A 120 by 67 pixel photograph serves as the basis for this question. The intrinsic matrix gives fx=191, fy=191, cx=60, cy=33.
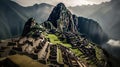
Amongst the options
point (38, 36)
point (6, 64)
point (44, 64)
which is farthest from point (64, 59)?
point (38, 36)

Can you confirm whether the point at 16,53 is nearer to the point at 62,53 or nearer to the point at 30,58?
the point at 30,58

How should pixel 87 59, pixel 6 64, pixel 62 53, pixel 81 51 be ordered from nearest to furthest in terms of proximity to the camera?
pixel 6 64 → pixel 62 53 → pixel 87 59 → pixel 81 51

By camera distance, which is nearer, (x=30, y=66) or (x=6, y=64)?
(x=6, y=64)

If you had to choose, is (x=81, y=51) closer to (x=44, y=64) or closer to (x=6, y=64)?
(x=44, y=64)

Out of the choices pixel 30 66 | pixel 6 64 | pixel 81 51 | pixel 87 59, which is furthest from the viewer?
pixel 81 51

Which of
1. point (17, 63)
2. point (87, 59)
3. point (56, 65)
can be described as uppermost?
point (17, 63)

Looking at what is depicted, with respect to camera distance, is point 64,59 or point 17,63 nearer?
point 17,63

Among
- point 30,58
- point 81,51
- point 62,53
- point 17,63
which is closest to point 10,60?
point 17,63

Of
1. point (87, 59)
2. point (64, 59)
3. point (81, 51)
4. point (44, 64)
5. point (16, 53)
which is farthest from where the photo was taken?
point (81, 51)

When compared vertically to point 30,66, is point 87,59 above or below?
below
